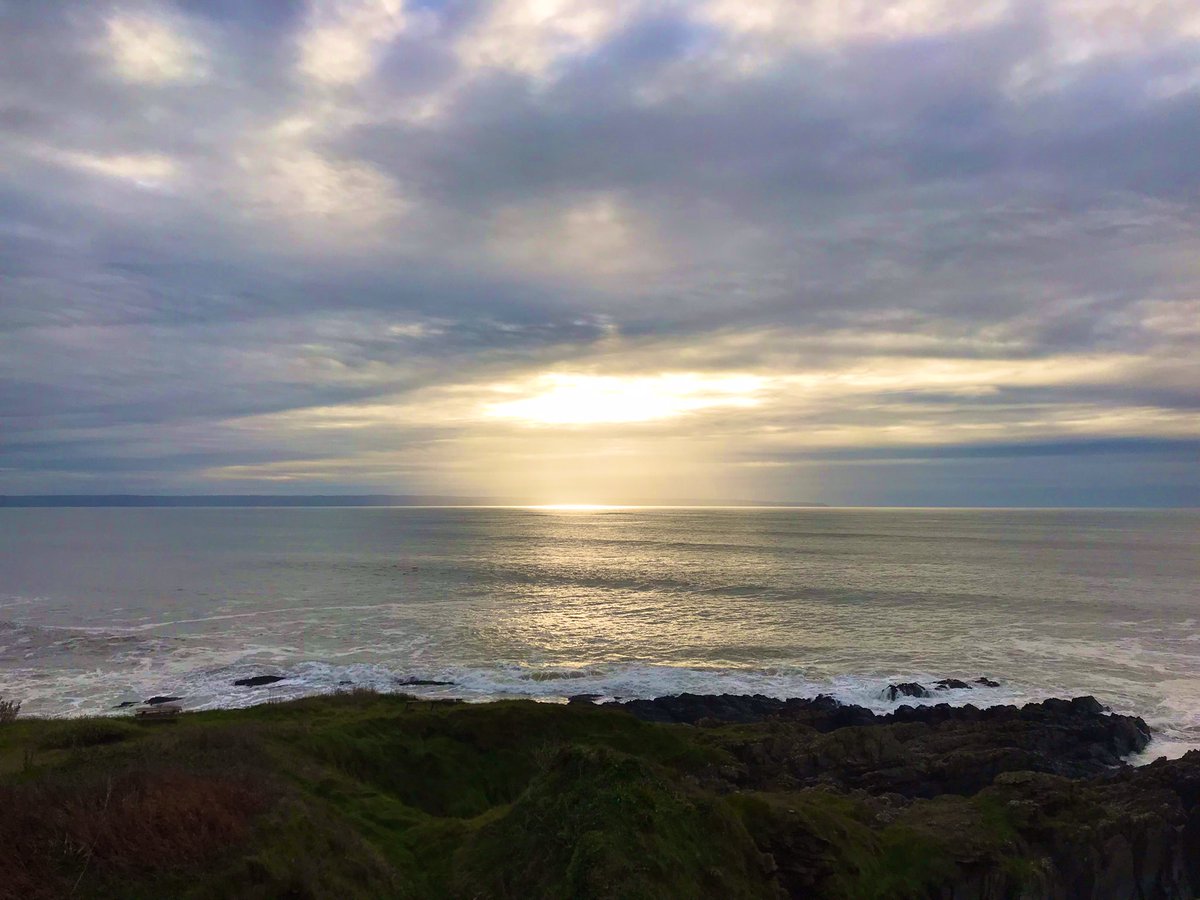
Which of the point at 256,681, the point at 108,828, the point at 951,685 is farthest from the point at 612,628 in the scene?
the point at 108,828

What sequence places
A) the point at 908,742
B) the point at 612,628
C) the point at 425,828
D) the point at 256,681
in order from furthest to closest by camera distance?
the point at 612,628
the point at 256,681
the point at 908,742
the point at 425,828

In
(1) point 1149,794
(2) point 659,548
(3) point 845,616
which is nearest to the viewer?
(1) point 1149,794

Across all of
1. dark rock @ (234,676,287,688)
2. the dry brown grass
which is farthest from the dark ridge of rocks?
dark rock @ (234,676,287,688)

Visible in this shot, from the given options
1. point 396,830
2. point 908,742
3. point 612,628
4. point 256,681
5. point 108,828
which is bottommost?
point 612,628

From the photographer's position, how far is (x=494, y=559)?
5349 inches

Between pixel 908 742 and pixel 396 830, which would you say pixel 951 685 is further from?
pixel 396 830

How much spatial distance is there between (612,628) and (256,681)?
1277 inches

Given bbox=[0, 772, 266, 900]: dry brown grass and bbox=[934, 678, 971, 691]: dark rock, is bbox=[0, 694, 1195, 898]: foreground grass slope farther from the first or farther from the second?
bbox=[934, 678, 971, 691]: dark rock

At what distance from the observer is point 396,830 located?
69.5 ft

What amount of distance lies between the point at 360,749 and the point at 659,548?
13619cm

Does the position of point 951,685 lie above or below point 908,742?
below

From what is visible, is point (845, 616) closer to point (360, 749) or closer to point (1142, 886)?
point (1142, 886)

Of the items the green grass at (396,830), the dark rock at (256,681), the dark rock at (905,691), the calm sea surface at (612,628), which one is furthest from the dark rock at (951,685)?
the dark rock at (256,681)

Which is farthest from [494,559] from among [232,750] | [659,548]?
[232,750]
